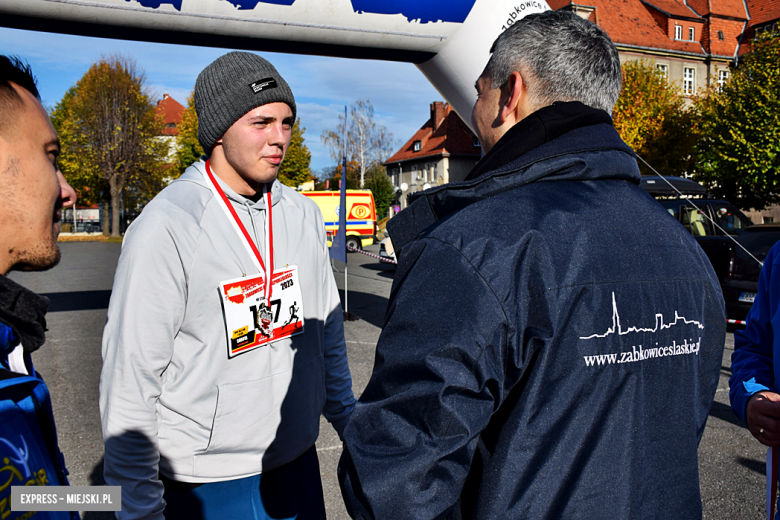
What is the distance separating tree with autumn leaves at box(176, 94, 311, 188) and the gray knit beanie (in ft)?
121

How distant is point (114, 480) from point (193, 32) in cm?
339

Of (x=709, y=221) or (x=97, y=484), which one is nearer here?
(x=97, y=484)

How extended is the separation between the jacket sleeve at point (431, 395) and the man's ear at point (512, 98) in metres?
0.50

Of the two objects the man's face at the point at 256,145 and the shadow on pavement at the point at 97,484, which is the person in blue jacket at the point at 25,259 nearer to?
the man's face at the point at 256,145

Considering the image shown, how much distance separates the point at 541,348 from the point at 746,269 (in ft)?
30.6

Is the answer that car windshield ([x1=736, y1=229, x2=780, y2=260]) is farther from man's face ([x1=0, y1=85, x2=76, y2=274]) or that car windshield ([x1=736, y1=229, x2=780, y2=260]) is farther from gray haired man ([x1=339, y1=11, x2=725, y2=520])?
man's face ([x1=0, y1=85, x2=76, y2=274])

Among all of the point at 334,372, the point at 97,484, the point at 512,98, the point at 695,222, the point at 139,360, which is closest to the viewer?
the point at 512,98

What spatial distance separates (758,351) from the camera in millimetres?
2090

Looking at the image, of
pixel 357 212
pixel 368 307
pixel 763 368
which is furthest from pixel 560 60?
pixel 357 212

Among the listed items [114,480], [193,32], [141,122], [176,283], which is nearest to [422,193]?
[176,283]

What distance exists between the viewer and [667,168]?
89.0 ft

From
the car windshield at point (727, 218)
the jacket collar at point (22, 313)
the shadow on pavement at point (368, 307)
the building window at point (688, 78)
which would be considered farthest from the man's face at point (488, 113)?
the building window at point (688, 78)

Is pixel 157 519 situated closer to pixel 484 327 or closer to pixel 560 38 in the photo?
pixel 484 327

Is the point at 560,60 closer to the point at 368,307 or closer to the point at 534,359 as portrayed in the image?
the point at 534,359
